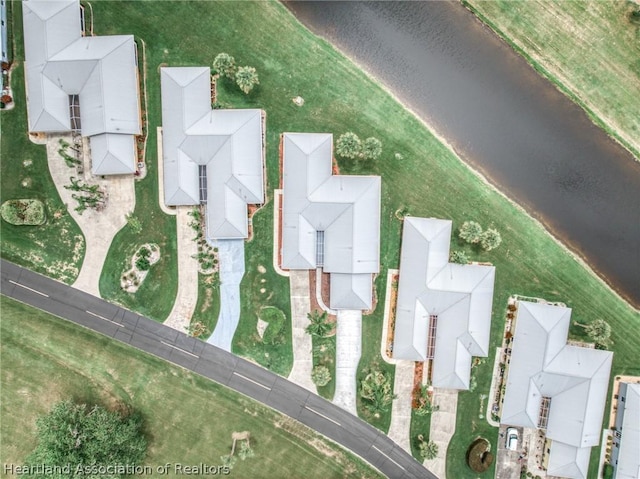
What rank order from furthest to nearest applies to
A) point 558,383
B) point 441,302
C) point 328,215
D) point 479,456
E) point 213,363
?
1. point 479,456
2. point 213,363
3. point 558,383
4. point 441,302
5. point 328,215

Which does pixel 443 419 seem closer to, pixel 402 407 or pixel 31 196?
pixel 402 407

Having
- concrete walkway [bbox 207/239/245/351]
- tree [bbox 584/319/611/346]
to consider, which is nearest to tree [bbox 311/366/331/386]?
concrete walkway [bbox 207/239/245/351]

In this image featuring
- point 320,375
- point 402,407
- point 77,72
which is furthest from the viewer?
point 402,407

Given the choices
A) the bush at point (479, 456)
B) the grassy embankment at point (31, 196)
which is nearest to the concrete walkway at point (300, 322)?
the bush at point (479, 456)

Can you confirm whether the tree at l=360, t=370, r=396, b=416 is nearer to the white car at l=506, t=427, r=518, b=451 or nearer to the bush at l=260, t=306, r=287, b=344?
the bush at l=260, t=306, r=287, b=344

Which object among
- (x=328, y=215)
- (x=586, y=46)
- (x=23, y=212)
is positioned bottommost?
(x=23, y=212)

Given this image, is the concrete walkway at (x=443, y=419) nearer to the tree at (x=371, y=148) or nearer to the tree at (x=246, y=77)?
the tree at (x=371, y=148)

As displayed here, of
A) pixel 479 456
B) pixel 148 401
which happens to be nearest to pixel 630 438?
pixel 479 456
